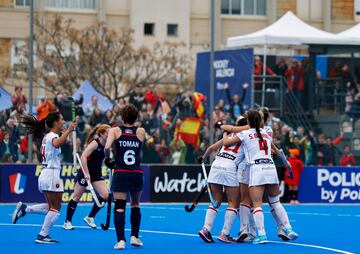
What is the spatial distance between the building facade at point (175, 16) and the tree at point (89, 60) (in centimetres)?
196

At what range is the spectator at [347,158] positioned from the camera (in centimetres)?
3759

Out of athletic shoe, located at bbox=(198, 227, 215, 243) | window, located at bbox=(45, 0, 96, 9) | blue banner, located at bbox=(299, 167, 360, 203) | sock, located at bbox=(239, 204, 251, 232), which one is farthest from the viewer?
window, located at bbox=(45, 0, 96, 9)

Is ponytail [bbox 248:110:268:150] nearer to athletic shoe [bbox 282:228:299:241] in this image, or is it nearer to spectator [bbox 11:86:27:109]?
athletic shoe [bbox 282:228:299:241]

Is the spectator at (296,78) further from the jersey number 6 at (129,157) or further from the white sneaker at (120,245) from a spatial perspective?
the white sneaker at (120,245)

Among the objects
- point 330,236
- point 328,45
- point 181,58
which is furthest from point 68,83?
point 330,236

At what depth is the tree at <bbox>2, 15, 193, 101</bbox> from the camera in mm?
50375

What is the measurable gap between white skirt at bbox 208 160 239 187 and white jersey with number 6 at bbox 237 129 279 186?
395 millimetres

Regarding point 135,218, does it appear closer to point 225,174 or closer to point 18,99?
point 225,174

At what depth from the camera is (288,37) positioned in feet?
133

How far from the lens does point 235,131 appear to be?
20234 millimetres

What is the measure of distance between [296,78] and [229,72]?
3.66m

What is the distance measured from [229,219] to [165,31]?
37.4 meters

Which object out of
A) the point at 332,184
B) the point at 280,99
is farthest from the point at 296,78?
the point at 332,184

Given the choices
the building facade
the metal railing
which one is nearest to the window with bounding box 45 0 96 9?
the building facade
